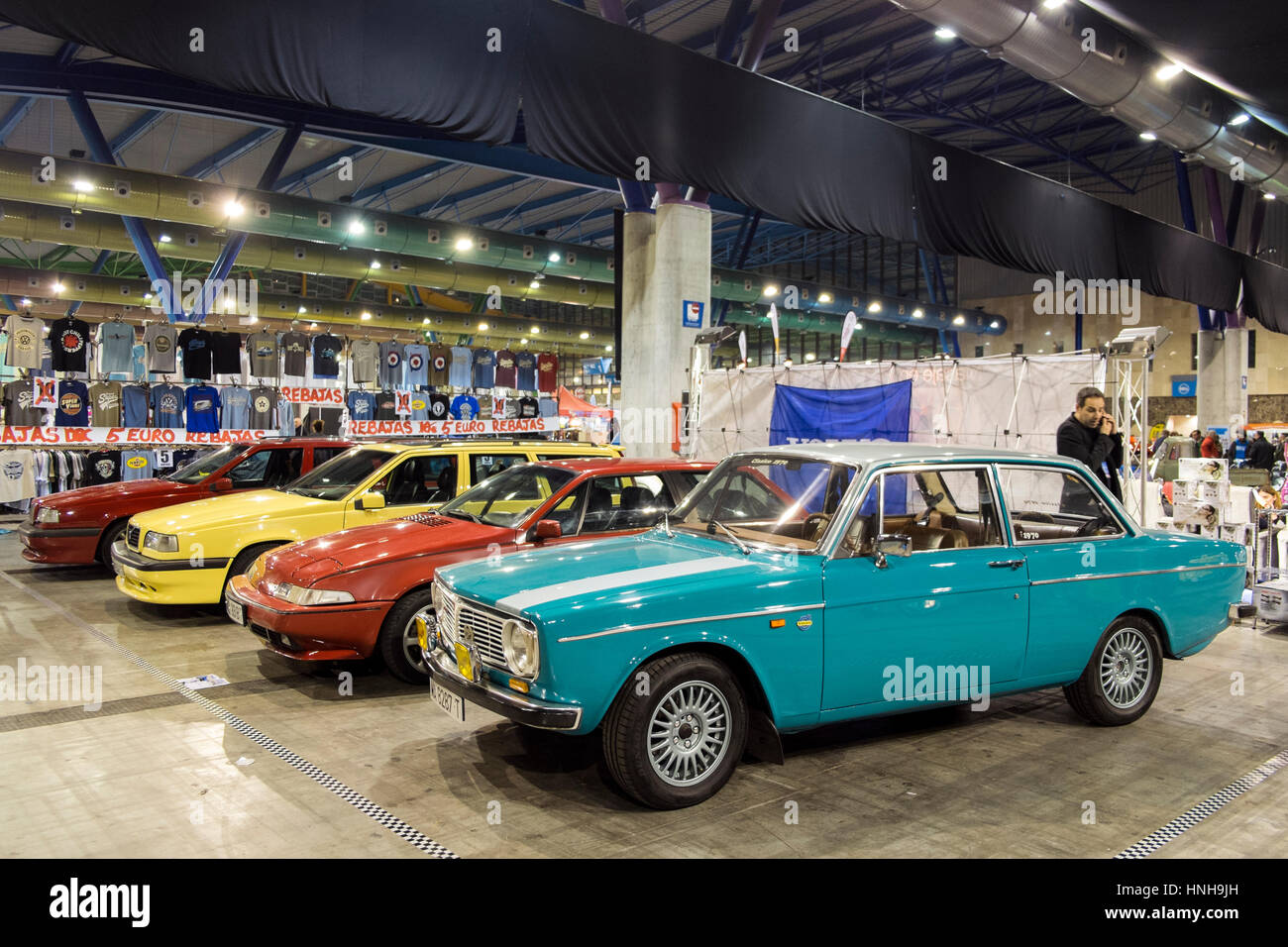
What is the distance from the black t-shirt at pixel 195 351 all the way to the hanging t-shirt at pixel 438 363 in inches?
144

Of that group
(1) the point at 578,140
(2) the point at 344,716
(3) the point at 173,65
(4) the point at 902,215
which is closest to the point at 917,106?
(4) the point at 902,215

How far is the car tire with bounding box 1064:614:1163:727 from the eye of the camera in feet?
16.6

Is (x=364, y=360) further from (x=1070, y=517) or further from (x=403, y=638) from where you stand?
(x=1070, y=517)

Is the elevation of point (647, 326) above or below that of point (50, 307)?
below

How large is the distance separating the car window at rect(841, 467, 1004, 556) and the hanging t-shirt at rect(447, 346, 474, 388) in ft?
40.5

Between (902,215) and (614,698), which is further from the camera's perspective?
(902,215)

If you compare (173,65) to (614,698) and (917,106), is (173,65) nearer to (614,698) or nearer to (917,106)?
(614,698)

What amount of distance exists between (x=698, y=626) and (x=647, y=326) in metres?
8.75

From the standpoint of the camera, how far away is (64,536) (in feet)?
31.2

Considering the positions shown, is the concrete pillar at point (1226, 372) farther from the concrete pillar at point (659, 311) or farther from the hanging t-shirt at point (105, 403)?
the hanging t-shirt at point (105, 403)

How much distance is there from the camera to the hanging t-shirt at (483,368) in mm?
16500

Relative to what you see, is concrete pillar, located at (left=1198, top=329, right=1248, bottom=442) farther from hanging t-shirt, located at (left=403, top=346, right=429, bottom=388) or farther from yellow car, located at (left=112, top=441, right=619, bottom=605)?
yellow car, located at (left=112, top=441, right=619, bottom=605)

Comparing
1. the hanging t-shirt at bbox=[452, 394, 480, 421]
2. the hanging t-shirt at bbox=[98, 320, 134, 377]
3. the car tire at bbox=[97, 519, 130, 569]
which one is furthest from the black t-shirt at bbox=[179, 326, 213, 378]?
the car tire at bbox=[97, 519, 130, 569]

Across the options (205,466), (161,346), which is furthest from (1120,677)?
(161,346)
